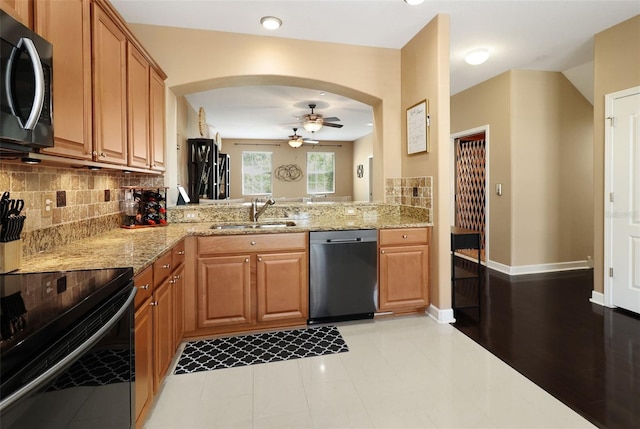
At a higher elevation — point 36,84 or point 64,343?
point 36,84

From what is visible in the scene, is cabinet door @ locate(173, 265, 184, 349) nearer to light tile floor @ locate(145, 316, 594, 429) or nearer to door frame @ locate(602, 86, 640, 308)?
light tile floor @ locate(145, 316, 594, 429)

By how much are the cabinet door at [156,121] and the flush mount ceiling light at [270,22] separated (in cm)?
101

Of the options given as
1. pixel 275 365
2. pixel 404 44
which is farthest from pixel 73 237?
pixel 404 44

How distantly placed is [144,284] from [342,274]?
1.66 metres

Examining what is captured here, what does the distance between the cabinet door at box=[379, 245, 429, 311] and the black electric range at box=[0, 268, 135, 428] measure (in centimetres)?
214

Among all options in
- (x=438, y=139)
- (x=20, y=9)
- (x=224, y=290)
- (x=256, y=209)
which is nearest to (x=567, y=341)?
(x=438, y=139)

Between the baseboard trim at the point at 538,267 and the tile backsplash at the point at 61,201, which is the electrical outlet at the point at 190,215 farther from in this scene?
the baseboard trim at the point at 538,267

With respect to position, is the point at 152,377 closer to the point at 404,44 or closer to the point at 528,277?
the point at 404,44

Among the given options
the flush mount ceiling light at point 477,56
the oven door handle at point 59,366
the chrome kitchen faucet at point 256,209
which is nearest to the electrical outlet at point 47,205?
the oven door handle at point 59,366

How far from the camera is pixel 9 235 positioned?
4.94 ft

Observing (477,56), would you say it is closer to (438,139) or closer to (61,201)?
(438,139)

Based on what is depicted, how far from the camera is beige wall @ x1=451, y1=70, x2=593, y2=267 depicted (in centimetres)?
451

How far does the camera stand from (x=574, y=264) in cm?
481

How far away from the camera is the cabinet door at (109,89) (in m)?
1.84
